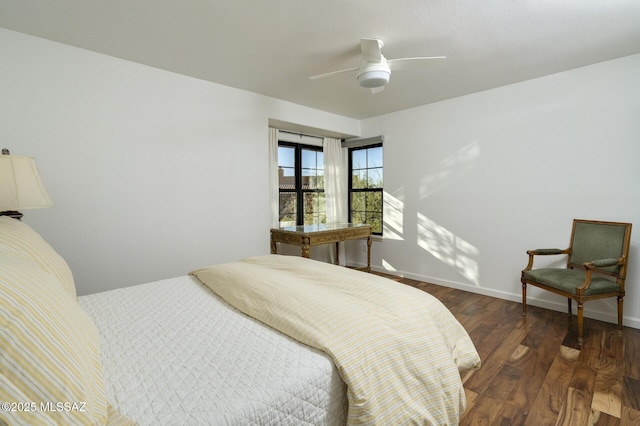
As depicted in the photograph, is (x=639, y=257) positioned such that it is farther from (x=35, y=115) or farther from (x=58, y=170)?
(x=35, y=115)

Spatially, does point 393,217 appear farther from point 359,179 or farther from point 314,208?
point 314,208

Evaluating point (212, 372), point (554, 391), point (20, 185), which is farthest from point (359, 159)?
point (212, 372)

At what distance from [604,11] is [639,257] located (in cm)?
206

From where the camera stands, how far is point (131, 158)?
279 cm

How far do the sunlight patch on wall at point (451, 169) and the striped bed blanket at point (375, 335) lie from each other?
264 centimetres

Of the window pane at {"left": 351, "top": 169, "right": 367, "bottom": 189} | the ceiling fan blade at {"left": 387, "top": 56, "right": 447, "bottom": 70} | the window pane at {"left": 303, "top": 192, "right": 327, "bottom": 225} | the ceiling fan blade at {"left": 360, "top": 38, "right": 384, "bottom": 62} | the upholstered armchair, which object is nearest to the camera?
the ceiling fan blade at {"left": 360, "top": 38, "right": 384, "bottom": 62}

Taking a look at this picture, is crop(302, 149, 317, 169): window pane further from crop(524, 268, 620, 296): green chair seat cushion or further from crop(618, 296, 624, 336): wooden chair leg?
crop(618, 296, 624, 336): wooden chair leg

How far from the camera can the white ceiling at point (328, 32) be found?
6.55ft

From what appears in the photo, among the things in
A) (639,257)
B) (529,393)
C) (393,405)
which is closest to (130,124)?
(393,405)

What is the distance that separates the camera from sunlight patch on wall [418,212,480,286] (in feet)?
12.5

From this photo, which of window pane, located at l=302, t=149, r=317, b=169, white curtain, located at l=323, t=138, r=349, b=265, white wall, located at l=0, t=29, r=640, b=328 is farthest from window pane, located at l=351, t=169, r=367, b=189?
white wall, located at l=0, t=29, r=640, b=328

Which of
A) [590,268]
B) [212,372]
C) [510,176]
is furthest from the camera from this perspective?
[510,176]

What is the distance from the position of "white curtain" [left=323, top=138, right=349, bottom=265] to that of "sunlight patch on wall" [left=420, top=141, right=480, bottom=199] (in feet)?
4.25

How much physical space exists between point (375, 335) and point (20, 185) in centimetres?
203
